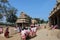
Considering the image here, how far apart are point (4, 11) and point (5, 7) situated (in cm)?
173

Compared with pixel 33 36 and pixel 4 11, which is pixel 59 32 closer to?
pixel 33 36

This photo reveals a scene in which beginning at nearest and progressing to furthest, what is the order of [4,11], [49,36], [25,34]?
[25,34] < [49,36] < [4,11]

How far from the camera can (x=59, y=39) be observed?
1661cm

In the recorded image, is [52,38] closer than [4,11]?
Yes

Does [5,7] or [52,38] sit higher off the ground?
[5,7]

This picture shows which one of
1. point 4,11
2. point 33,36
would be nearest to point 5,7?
point 4,11

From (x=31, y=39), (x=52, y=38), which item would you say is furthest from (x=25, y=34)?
(x=52, y=38)

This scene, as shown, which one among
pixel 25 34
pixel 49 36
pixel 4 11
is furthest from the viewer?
pixel 4 11

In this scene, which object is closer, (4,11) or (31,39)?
(31,39)

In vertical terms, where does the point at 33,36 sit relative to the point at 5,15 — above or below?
below

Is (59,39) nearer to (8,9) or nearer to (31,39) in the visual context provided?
(31,39)

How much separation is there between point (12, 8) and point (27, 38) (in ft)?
222

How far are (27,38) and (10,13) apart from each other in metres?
66.7

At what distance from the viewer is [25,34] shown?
54.2ft
